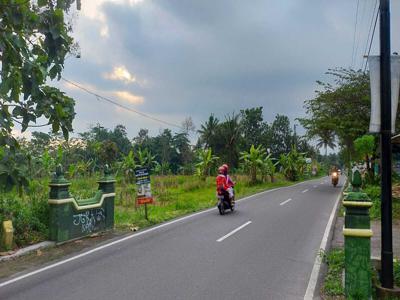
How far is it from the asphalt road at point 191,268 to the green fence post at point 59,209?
1209mm

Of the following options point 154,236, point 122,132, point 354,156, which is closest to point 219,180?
point 154,236

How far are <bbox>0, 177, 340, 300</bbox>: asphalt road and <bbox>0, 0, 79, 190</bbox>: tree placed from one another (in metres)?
2.71

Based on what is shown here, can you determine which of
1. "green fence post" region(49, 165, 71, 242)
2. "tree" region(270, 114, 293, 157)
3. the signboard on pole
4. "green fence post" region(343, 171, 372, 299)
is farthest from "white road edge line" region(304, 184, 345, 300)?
"tree" region(270, 114, 293, 157)

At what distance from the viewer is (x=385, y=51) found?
5723mm

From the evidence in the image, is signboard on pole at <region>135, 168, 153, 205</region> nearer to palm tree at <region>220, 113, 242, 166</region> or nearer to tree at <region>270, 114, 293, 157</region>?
palm tree at <region>220, 113, 242, 166</region>

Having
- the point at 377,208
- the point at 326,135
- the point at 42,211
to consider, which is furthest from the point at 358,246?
the point at 326,135

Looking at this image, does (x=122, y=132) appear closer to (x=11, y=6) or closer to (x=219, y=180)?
(x=219, y=180)

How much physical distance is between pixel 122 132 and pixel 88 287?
8087 cm

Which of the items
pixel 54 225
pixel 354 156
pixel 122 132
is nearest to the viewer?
pixel 54 225

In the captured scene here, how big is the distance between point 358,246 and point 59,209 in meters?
6.96

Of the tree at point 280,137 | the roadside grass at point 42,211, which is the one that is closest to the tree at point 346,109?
the roadside grass at point 42,211

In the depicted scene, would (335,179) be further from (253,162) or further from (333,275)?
(333,275)

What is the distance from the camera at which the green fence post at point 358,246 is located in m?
5.52

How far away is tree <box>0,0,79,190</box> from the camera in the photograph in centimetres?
447
